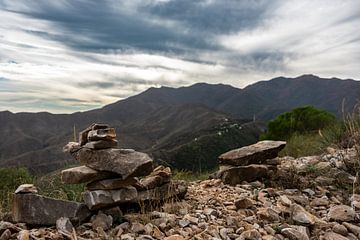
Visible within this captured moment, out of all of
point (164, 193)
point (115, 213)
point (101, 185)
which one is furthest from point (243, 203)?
point (101, 185)

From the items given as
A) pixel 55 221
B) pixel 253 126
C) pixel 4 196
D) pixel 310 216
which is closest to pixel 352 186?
pixel 310 216

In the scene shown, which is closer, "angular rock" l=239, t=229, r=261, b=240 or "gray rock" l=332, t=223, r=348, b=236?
"angular rock" l=239, t=229, r=261, b=240

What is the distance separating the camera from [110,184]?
5773mm

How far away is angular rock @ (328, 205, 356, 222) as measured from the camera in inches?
230

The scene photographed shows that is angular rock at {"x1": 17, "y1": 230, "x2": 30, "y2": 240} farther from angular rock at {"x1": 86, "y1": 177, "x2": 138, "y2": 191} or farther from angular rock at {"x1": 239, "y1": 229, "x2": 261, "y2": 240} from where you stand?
angular rock at {"x1": 239, "y1": 229, "x2": 261, "y2": 240}

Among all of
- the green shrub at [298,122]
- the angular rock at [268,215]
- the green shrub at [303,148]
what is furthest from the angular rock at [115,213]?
the green shrub at [298,122]

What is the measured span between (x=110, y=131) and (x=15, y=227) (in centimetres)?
196

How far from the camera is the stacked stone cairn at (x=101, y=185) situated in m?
5.43

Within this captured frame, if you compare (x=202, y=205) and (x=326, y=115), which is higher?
(x=326, y=115)

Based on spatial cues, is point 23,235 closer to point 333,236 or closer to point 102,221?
point 102,221

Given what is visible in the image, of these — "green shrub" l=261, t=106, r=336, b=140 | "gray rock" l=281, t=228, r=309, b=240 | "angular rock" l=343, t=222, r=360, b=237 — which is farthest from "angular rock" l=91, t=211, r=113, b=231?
"green shrub" l=261, t=106, r=336, b=140

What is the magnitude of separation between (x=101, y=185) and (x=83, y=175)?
30 centimetres

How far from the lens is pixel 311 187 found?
7.22 meters

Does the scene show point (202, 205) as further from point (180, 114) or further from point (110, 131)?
point (180, 114)
